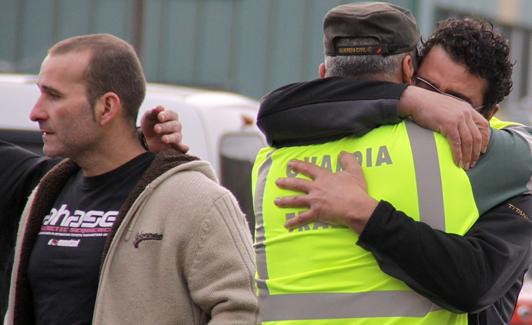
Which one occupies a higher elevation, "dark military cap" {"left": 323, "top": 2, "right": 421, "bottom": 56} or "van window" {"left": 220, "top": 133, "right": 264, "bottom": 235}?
"dark military cap" {"left": 323, "top": 2, "right": 421, "bottom": 56}

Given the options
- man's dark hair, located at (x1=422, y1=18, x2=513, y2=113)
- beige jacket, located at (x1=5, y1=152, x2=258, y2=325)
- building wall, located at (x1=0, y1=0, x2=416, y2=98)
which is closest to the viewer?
man's dark hair, located at (x1=422, y1=18, x2=513, y2=113)

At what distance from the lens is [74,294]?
347 cm

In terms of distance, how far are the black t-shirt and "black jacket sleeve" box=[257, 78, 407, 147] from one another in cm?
67

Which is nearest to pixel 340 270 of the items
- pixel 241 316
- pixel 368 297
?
pixel 368 297

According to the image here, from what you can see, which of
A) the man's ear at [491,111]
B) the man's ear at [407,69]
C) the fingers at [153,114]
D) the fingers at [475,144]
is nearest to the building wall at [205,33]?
the fingers at [153,114]

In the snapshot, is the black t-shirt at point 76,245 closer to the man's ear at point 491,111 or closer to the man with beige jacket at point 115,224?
the man with beige jacket at point 115,224

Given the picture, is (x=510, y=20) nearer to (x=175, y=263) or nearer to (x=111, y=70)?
(x=111, y=70)

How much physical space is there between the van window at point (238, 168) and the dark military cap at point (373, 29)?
3044mm

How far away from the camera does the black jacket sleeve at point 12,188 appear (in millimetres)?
4004

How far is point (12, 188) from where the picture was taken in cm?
400

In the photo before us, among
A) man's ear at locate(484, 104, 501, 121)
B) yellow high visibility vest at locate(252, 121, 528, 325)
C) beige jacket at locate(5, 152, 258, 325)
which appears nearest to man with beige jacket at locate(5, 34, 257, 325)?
beige jacket at locate(5, 152, 258, 325)

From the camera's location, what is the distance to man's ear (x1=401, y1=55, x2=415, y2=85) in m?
3.03

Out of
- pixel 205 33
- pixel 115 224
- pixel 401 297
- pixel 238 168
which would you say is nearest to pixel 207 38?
pixel 205 33

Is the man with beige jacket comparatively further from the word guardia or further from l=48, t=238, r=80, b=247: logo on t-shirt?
the word guardia
